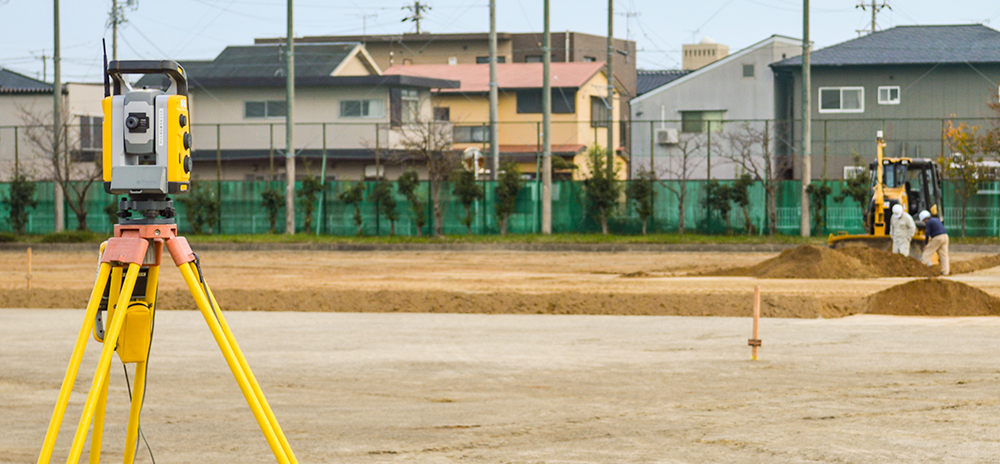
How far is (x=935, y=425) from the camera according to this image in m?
7.33

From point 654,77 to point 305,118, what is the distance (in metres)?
31.6

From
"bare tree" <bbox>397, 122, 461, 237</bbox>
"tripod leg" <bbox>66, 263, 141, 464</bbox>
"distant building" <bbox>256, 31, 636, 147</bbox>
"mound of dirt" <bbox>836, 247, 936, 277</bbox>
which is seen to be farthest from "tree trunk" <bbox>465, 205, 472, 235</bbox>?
"distant building" <bbox>256, 31, 636, 147</bbox>

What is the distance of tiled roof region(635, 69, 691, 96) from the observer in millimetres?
65606

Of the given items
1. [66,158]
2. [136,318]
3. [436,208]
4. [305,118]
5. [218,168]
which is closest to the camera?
[136,318]

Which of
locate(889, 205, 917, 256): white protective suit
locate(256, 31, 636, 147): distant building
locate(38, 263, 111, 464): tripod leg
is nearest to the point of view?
locate(38, 263, 111, 464): tripod leg

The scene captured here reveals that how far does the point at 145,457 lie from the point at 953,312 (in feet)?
37.5

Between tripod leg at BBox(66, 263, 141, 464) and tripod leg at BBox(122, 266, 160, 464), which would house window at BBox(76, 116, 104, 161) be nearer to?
tripod leg at BBox(122, 266, 160, 464)

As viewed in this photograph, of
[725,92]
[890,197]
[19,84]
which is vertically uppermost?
[19,84]

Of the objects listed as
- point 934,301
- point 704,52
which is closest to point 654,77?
point 704,52

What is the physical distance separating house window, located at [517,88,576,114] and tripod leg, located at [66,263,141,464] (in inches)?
1798

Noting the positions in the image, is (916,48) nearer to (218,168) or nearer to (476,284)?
(218,168)

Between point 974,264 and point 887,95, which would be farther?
point 887,95

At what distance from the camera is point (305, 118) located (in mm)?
41969

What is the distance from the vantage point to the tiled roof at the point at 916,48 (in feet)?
127
